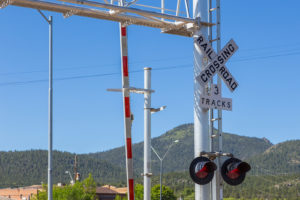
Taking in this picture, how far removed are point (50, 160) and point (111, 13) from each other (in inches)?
509

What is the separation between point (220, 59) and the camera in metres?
9.70

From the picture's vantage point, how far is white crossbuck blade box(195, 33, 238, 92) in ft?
31.5

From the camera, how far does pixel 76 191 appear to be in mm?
66312

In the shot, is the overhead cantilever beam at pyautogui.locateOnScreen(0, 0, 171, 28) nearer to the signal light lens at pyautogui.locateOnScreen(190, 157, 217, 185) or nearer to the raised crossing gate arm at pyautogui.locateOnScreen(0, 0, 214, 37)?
the raised crossing gate arm at pyautogui.locateOnScreen(0, 0, 214, 37)

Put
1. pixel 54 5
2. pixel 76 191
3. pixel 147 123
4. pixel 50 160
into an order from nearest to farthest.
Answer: pixel 54 5 → pixel 147 123 → pixel 50 160 → pixel 76 191

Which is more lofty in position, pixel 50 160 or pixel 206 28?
pixel 206 28

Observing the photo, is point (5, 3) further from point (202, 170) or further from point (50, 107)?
point (50, 107)

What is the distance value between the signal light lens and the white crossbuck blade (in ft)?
4.36

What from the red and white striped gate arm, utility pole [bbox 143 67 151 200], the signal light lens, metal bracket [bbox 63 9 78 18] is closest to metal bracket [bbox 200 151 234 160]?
the signal light lens

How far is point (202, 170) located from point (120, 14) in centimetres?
336

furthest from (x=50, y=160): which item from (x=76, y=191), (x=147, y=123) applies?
(x=76, y=191)

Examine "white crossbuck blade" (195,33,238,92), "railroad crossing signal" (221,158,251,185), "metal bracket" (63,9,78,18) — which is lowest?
"railroad crossing signal" (221,158,251,185)

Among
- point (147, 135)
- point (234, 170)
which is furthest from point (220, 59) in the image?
point (147, 135)

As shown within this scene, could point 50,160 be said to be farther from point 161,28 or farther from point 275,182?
point 275,182
